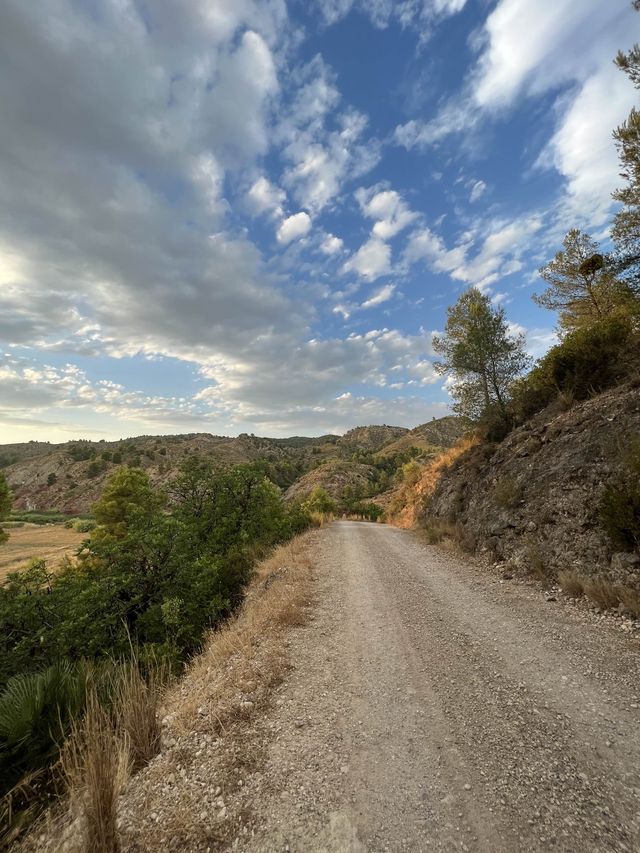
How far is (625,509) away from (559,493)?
289 cm

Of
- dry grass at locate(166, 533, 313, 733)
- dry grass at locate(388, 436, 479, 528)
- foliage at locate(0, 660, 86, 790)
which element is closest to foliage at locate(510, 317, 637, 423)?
dry grass at locate(388, 436, 479, 528)

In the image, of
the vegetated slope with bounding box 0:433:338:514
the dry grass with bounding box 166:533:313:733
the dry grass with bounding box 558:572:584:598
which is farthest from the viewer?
the vegetated slope with bounding box 0:433:338:514

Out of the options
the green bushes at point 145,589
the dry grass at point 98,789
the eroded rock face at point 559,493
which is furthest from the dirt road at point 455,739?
the green bushes at point 145,589

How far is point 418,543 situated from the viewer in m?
16.0

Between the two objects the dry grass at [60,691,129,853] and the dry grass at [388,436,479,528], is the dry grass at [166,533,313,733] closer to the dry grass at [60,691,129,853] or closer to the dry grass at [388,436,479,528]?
the dry grass at [60,691,129,853]

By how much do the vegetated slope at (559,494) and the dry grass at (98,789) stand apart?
310 inches

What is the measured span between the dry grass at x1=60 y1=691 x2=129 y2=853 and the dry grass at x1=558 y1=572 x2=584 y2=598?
770 cm

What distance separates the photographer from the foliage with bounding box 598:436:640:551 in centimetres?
678

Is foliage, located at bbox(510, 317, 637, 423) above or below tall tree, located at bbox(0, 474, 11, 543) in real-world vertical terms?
above

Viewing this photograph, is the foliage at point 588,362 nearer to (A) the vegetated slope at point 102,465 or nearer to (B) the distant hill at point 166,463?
(B) the distant hill at point 166,463

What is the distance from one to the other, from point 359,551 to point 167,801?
39.4 feet

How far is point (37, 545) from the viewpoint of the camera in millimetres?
54000

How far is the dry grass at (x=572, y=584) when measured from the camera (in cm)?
697

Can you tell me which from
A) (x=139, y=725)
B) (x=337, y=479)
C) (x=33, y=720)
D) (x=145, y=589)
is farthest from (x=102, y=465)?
(x=139, y=725)
